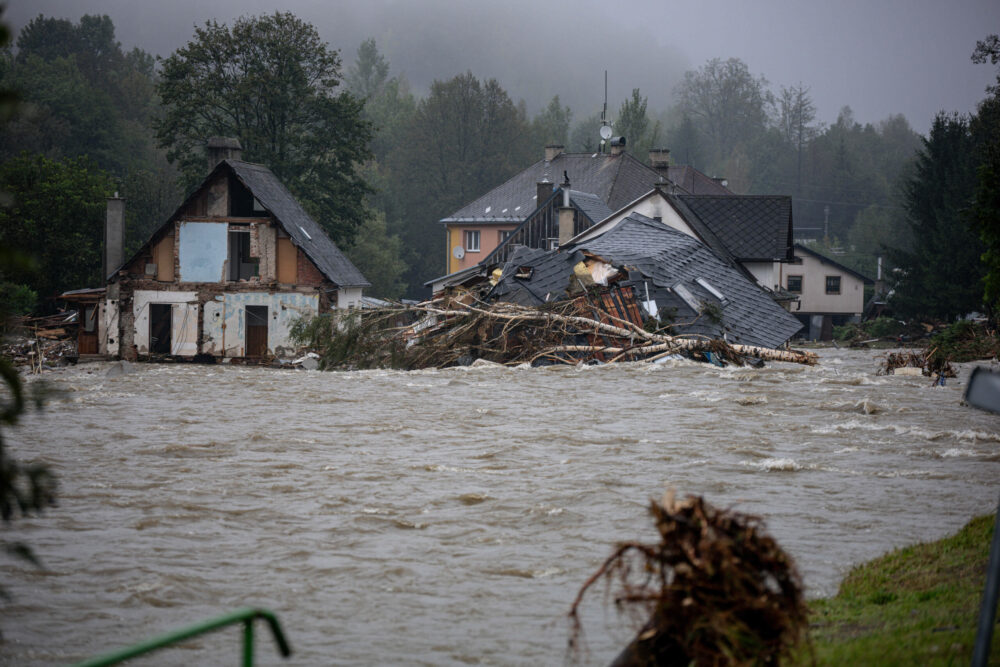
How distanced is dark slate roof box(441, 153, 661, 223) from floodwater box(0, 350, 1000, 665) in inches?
1397

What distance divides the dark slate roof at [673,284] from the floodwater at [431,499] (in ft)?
13.5

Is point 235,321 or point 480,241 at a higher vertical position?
point 480,241

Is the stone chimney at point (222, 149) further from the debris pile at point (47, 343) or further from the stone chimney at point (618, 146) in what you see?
the stone chimney at point (618, 146)

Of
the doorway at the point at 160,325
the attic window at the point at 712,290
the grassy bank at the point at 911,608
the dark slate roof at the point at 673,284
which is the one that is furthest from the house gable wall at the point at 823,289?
the grassy bank at the point at 911,608

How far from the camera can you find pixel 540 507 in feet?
33.8

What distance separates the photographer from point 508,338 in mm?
24484

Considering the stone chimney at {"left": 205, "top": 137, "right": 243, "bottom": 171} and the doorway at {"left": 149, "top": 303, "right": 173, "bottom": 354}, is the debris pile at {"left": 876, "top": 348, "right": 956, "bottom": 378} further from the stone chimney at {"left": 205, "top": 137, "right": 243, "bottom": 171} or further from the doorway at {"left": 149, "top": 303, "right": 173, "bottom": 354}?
the stone chimney at {"left": 205, "top": 137, "right": 243, "bottom": 171}

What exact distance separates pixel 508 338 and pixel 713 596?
2103 centimetres

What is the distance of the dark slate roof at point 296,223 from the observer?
1415 inches

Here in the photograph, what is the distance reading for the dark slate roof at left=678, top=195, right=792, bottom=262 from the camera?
42.0 metres

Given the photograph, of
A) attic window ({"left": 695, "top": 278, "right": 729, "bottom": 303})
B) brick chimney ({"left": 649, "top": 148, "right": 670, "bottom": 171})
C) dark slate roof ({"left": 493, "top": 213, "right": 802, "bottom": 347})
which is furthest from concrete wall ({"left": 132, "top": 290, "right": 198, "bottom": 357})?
brick chimney ({"left": 649, "top": 148, "right": 670, "bottom": 171})

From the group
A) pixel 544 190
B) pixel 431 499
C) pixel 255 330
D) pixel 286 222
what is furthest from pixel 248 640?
pixel 544 190

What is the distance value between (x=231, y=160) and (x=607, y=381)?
20.4 meters

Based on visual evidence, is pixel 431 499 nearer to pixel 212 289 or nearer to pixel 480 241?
pixel 212 289
